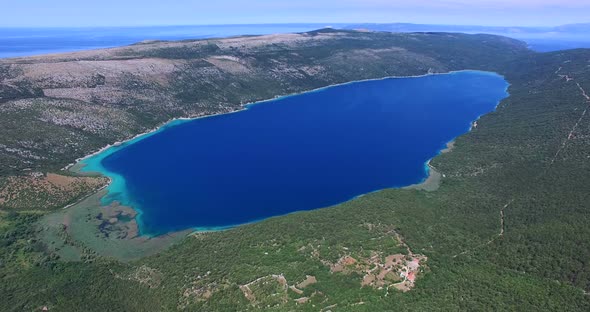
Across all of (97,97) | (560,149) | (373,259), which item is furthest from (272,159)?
(97,97)

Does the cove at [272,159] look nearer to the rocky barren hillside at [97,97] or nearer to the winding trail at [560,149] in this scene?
the rocky barren hillside at [97,97]

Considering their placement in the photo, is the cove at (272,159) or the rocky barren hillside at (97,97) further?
the rocky barren hillside at (97,97)

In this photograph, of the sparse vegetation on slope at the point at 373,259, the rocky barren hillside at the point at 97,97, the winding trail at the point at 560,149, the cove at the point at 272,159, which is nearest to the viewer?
the sparse vegetation on slope at the point at 373,259

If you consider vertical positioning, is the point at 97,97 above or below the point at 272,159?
above

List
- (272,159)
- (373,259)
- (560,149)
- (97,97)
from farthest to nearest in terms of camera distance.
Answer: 1. (97,97)
2. (272,159)
3. (560,149)
4. (373,259)

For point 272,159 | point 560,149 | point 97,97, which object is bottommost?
point 272,159

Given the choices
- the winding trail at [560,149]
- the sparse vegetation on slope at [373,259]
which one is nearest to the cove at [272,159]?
the sparse vegetation on slope at [373,259]

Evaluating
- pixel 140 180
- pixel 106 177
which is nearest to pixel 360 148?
pixel 140 180

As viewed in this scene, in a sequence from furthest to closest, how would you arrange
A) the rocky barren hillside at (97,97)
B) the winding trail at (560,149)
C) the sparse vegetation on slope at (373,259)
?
the rocky barren hillside at (97,97) < the winding trail at (560,149) < the sparse vegetation on slope at (373,259)

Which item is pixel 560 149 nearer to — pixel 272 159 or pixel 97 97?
pixel 272 159

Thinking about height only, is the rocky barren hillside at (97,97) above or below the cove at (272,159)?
above
